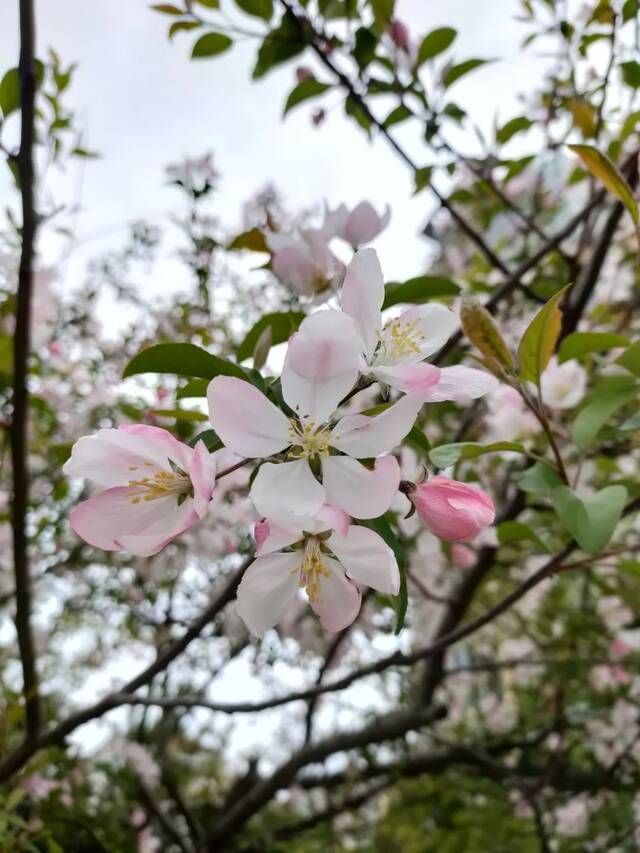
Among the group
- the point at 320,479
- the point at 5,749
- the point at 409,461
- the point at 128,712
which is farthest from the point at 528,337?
the point at 128,712

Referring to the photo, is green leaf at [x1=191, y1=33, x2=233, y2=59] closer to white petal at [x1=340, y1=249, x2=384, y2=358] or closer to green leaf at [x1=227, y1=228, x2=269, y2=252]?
green leaf at [x1=227, y1=228, x2=269, y2=252]

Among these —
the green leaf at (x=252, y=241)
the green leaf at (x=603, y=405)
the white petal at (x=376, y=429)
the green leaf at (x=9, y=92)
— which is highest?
the green leaf at (x=9, y=92)

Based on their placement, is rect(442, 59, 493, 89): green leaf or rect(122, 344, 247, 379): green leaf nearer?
rect(122, 344, 247, 379): green leaf

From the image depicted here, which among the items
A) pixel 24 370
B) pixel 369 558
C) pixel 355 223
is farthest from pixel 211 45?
pixel 369 558

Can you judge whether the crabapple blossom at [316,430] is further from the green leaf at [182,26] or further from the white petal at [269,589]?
the green leaf at [182,26]

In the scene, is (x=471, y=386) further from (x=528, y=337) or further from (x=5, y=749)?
(x=5, y=749)

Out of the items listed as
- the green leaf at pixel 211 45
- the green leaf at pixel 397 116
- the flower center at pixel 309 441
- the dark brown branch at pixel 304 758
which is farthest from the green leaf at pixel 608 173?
the dark brown branch at pixel 304 758

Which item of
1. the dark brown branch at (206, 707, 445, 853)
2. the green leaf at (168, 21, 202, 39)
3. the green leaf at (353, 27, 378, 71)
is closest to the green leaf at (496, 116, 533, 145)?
the green leaf at (353, 27, 378, 71)
